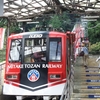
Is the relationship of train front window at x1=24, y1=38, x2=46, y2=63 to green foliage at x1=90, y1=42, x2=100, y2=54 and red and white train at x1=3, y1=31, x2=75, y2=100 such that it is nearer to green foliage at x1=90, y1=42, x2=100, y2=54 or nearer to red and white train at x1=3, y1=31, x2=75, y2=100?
Result: red and white train at x1=3, y1=31, x2=75, y2=100

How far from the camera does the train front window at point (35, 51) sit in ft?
28.3

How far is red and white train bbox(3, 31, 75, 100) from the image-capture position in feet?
27.2

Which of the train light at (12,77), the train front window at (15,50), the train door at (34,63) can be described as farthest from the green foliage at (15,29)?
the train light at (12,77)

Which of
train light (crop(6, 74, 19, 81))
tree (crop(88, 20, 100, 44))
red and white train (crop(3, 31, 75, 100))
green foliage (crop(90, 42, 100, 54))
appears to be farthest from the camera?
tree (crop(88, 20, 100, 44))

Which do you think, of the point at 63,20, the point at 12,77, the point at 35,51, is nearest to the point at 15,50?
the point at 35,51

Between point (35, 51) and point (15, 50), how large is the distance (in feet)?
2.36

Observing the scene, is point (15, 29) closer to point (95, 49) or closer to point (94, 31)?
point (95, 49)

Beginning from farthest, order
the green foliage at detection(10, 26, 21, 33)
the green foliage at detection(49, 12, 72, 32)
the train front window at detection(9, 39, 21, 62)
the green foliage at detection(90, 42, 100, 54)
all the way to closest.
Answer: the green foliage at detection(90, 42, 100, 54) → the green foliage at detection(10, 26, 21, 33) → the green foliage at detection(49, 12, 72, 32) → the train front window at detection(9, 39, 21, 62)

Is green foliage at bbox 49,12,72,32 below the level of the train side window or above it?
above

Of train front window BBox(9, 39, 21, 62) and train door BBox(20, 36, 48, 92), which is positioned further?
train front window BBox(9, 39, 21, 62)

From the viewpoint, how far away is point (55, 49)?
8.60m

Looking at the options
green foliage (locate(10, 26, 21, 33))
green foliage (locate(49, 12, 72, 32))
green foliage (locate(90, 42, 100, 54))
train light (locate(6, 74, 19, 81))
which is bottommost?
train light (locate(6, 74, 19, 81))

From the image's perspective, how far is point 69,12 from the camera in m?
20.6

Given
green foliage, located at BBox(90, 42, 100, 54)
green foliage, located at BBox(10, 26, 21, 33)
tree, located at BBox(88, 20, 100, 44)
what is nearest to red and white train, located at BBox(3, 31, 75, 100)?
green foliage, located at BBox(10, 26, 21, 33)
